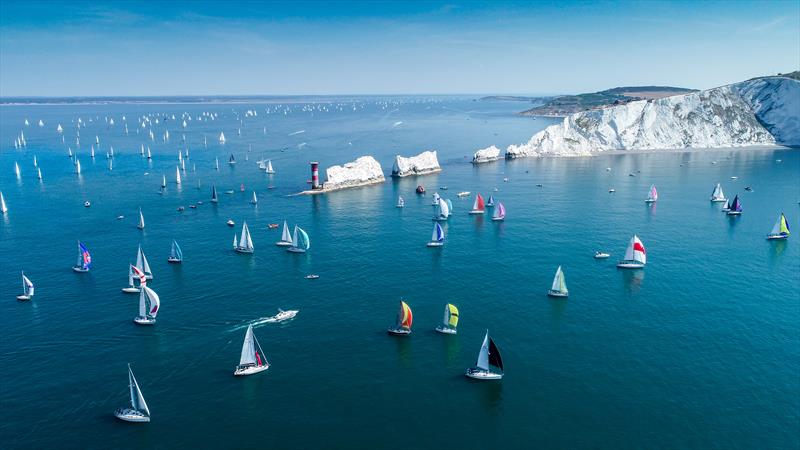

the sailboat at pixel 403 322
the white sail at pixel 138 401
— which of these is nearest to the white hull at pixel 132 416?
the white sail at pixel 138 401

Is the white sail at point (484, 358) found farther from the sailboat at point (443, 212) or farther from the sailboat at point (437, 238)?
the sailboat at point (443, 212)

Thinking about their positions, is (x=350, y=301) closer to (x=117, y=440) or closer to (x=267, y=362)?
(x=267, y=362)

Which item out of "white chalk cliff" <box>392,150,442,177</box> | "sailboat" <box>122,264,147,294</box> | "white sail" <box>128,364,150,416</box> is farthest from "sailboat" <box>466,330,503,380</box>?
"white chalk cliff" <box>392,150,442,177</box>

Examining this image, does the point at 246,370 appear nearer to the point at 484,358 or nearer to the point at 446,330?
the point at 446,330

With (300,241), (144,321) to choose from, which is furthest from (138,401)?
(300,241)

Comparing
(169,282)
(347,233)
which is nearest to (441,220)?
(347,233)

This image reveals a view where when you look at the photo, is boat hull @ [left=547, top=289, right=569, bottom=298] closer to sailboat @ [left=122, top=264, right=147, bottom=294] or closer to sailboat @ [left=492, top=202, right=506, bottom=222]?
sailboat @ [left=492, top=202, right=506, bottom=222]
